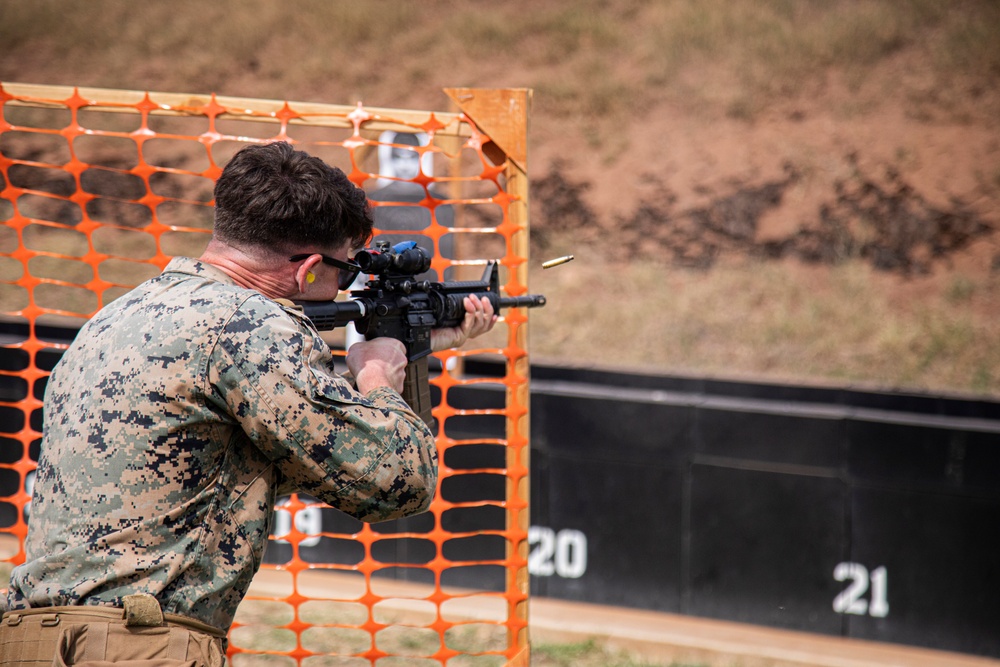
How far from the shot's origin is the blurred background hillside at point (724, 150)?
486 inches

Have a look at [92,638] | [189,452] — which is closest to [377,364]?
[189,452]

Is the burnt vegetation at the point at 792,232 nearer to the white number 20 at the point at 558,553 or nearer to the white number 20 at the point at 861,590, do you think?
the white number 20 at the point at 558,553

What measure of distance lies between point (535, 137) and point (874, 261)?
6.07 meters

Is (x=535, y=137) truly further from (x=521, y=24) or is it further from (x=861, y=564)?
(x=861, y=564)

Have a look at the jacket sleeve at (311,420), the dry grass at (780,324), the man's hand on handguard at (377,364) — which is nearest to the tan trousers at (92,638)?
the jacket sleeve at (311,420)

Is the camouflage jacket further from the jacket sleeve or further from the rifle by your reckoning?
the rifle

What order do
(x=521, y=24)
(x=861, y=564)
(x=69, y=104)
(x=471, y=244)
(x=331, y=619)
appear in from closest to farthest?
1. (x=69, y=104)
2. (x=861, y=564)
3. (x=331, y=619)
4. (x=471, y=244)
5. (x=521, y=24)

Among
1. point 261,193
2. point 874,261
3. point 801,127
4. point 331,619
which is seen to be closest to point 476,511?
point 331,619

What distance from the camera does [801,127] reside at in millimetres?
15516

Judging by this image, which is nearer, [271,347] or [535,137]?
[271,347]

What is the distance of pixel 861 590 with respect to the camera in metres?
5.13

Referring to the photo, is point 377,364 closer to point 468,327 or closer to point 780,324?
point 468,327

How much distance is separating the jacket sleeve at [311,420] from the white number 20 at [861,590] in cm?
360

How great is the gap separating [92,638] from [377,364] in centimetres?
90
